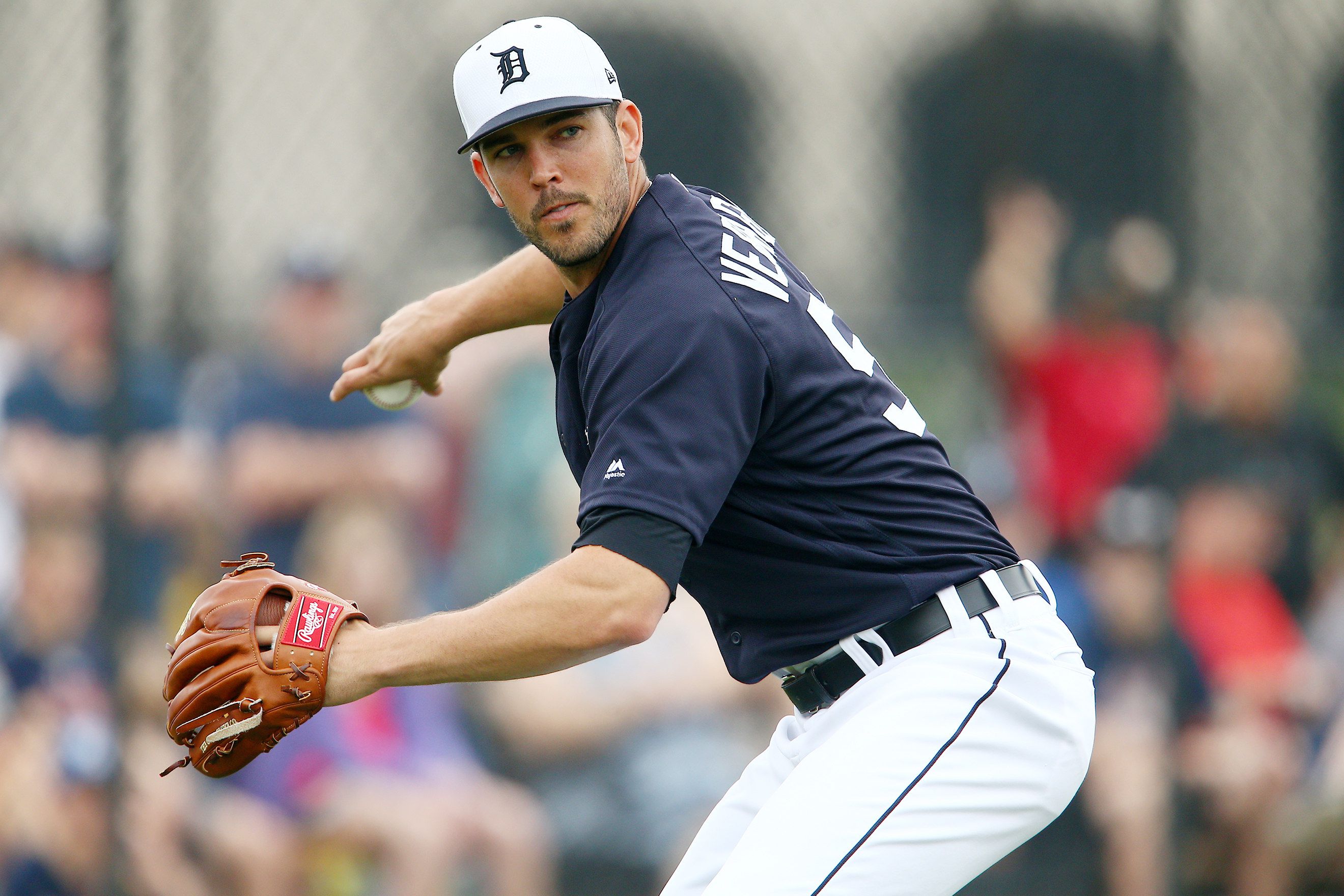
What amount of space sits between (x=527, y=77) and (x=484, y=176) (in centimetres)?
35

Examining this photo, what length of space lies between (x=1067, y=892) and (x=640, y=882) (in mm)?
1735

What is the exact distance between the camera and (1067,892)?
5973 mm

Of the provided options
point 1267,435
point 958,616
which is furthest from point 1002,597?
point 1267,435

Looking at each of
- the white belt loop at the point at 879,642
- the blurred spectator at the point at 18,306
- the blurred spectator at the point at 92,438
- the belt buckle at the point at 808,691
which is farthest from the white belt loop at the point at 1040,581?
the blurred spectator at the point at 18,306

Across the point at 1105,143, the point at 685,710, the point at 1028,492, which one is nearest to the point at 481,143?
the point at 685,710

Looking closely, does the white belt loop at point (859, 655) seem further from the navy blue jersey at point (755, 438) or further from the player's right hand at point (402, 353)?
the player's right hand at point (402, 353)

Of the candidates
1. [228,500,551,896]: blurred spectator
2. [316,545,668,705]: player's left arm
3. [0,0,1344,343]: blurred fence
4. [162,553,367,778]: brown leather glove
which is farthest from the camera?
[0,0,1344,343]: blurred fence

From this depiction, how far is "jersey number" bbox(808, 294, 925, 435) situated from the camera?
2.94 meters

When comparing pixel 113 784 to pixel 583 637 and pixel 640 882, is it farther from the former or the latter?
pixel 583 637

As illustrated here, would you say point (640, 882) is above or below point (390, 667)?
below

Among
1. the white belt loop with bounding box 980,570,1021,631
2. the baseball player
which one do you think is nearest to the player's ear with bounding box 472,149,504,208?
the baseball player

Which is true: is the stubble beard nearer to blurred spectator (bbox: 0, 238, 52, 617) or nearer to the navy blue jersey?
the navy blue jersey

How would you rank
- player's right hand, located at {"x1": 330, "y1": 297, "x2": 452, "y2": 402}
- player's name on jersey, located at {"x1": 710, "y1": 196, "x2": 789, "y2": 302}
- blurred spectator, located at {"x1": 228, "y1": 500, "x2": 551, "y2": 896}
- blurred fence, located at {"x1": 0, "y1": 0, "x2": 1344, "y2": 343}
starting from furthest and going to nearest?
1. blurred fence, located at {"x1": 0, "y1": 0, "x2": 1344, "y2": 343}
2. blurred spectator, located at {"x1": 228, "y1": 500, "x2": 551, "y2": 896}
3. player's right hand, located at {"x1": 330, "y1": 297, "x2": 452, "y2": 402}
4. player's name on jersey, located at {"x1": 710, "y1": 196, "x2": 789, "y2": 302}

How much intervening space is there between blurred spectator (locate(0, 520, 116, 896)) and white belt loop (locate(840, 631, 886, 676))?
3.65 metres
